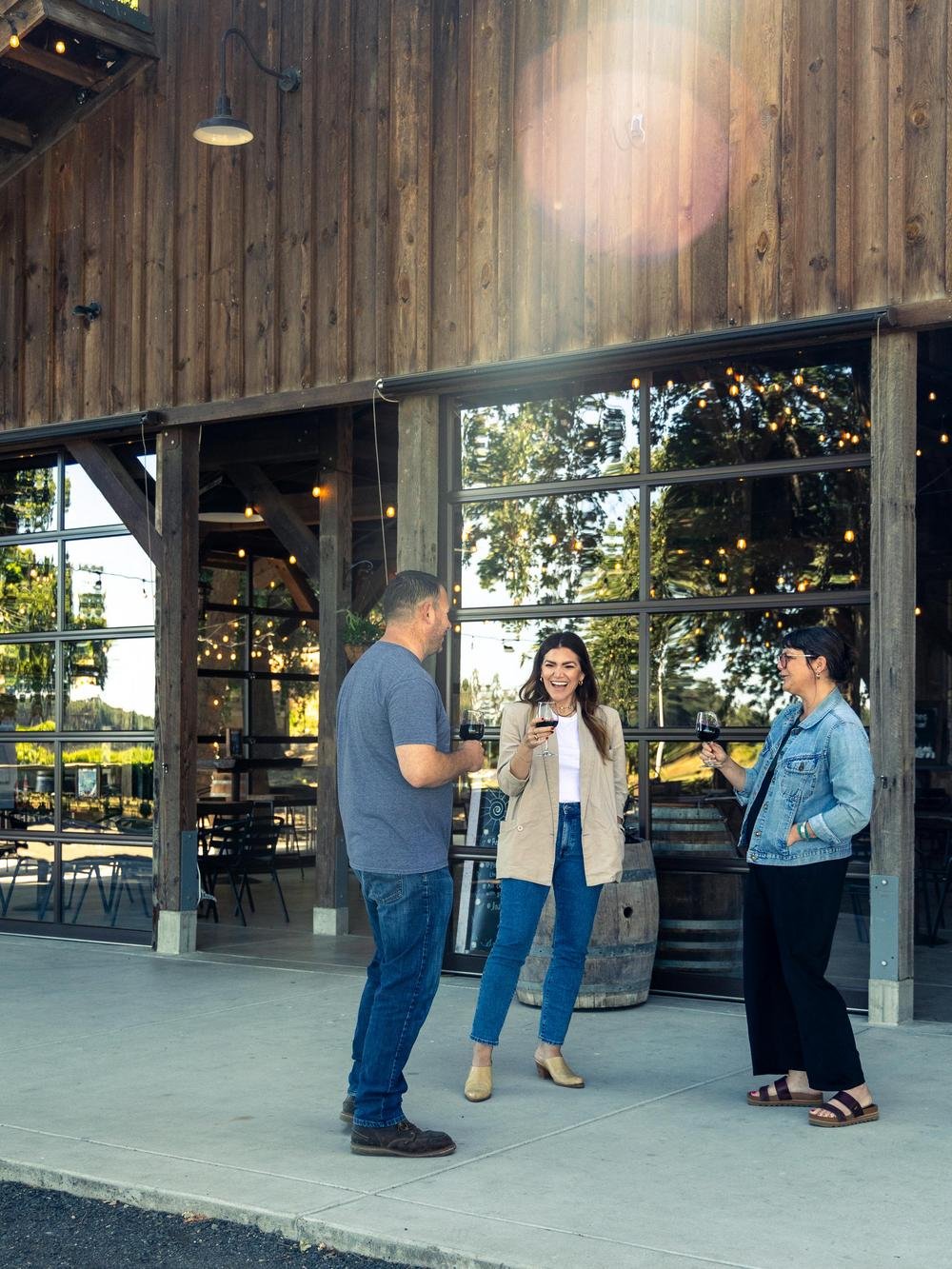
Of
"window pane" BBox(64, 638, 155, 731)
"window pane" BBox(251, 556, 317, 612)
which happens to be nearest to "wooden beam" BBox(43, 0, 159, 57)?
"window pane" BBox(64, 638, 155, 731)

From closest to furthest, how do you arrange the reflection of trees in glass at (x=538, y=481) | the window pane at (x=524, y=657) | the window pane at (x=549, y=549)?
1. the window pane at (x=524, y=657)
2. the window pane at (x=549, y=549)
3. the reflection of trees in glass at (x=538, y=481)

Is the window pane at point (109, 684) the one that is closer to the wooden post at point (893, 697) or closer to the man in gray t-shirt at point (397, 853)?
the wooden post at point (893, 697)

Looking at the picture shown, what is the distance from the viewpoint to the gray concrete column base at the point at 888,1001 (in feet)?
23.0

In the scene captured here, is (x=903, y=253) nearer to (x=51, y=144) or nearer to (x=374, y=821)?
(x=374, y=821)

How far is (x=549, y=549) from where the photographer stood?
8.52m

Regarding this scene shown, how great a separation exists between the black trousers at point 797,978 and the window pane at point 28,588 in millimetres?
6544

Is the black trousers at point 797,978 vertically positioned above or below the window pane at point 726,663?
below

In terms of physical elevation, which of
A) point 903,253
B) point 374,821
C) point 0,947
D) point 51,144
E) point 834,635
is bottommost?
point 0,947

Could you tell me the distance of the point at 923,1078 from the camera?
237 inches

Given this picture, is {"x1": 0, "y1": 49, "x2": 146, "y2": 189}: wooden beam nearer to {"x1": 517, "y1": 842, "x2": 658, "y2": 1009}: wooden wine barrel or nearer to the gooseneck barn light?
the gooseneck barn light

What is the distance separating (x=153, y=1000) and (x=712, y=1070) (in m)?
3.14

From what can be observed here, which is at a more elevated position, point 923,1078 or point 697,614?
point 697,614

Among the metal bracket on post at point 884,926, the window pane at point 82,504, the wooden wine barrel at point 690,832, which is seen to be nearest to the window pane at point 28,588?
the window pane at point 82,504

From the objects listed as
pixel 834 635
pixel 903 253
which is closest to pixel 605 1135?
pixel 834 635
